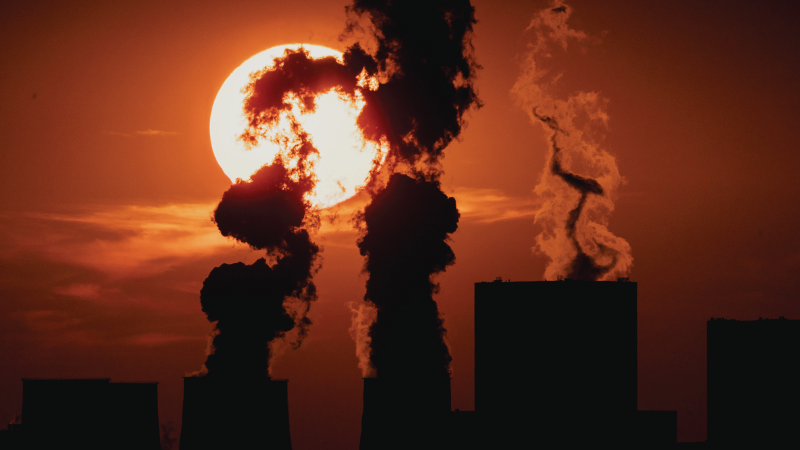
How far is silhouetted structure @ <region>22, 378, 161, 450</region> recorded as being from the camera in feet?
95.6

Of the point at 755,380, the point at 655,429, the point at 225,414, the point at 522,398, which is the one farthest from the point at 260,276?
the point at 755,380

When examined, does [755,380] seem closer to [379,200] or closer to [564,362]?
[564,362]

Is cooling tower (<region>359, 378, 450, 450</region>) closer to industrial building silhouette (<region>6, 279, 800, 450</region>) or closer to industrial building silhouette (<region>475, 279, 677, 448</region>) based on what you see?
industrial building silhouette (<region>6, 279, 800, 450</region>)

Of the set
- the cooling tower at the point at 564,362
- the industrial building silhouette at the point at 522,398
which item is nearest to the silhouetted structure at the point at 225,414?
the industrial building silhouette at the point at 522,398

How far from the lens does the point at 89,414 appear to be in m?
29.7

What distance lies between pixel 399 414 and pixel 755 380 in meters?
15.9

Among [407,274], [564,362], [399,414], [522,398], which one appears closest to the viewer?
[399,414]

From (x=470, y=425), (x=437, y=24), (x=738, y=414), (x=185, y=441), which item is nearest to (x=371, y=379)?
(x=470, y=425)

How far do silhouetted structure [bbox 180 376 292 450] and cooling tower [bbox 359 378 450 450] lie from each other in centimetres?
380

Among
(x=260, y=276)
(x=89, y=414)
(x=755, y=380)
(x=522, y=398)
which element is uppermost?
(x=260, y=276)

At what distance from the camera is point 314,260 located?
3303 cm

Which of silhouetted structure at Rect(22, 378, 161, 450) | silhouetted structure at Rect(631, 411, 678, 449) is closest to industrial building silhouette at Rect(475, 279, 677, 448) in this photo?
silhouetted structure at Rect(631, 411, 678, 449)

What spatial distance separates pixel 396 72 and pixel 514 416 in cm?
1511

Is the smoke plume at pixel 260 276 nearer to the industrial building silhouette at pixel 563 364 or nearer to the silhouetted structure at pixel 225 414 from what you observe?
the silhouetted structure at pixel 225 414
